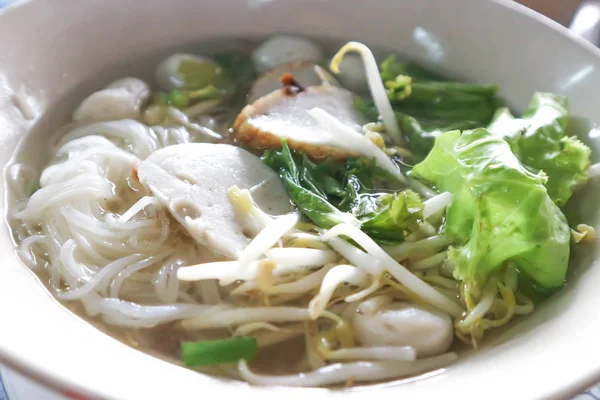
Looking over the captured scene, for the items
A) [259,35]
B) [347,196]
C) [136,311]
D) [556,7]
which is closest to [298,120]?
[347,196]

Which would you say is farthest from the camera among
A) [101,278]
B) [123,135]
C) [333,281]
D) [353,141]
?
[123,135]

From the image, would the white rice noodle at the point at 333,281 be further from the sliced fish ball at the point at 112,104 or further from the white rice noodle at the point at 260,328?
the sliced fish ball at the point at 112,104

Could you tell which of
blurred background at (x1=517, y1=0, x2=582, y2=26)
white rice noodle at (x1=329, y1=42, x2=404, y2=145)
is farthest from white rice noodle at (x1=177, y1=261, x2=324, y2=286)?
blurred background at (x1=517, y1=0, x2=582, y2=26)

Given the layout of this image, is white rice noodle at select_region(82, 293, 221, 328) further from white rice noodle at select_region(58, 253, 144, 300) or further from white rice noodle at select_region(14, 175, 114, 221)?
white rice noodle at select_region(14, 175, 114, 221)

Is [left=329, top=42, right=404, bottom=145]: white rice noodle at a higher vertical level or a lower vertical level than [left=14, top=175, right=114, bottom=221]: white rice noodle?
higher

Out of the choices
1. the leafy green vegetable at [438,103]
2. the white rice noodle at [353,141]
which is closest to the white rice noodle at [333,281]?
the white rice noodle at [353,141]

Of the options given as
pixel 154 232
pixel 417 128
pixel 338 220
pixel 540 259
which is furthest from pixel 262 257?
pixel 417 128

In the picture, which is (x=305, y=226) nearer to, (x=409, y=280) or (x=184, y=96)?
(x=409, y=280)
